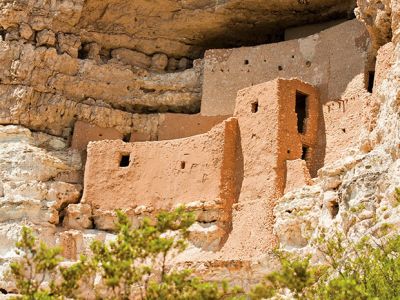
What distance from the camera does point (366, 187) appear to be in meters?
15.5

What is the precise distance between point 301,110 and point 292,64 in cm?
188

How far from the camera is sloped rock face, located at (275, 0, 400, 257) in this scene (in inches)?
583

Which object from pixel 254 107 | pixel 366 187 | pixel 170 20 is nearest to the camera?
pixel 366 187

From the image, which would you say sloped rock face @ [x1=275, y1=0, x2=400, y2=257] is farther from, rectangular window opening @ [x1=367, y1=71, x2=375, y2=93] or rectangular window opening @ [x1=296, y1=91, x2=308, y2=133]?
rectangular window opening @ [x1=296, y1=91, x2=308, y2=133]

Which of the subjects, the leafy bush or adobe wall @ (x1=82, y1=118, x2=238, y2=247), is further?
adobe wall @ (x1=82, y1=118, x2=238, y2=247)

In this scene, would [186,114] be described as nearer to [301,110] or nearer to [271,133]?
[301,110]

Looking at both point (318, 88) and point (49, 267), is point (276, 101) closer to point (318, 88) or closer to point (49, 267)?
point (318, 88)

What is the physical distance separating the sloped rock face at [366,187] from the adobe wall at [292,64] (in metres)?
1.84

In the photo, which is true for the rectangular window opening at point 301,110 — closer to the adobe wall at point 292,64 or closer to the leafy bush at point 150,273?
the adobe wall at point 292,64

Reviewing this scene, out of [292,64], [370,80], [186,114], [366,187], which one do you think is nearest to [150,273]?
[366,187]

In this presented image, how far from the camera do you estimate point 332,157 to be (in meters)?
21.2

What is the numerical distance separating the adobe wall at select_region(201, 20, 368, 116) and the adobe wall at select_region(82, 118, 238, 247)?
2.44m

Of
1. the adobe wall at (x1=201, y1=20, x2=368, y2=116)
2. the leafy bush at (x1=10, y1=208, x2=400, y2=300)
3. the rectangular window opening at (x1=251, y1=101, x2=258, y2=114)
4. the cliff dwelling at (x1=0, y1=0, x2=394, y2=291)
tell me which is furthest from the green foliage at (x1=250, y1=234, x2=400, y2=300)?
the adobe wall at (x1=201, y1=20, x2=368, y2=116)

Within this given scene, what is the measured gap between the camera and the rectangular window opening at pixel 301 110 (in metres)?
22.0
